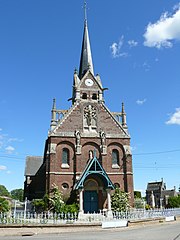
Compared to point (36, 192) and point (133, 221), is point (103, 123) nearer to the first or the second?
point (36, 192)

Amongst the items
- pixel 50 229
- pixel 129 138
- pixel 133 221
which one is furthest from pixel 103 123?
pixel 50 229

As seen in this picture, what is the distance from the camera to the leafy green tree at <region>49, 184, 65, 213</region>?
91.1 ft

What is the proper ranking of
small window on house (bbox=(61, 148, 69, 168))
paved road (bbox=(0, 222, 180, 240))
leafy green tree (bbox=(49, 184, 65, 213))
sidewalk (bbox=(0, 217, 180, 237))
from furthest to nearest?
small window on house (bbox=(61, 148, 69, 168)), leafy green tree (bbox=(49, 184, 65, 213)), sidewalk (bbox=(0, 217, 180, 237)), paved road (bbox=(0, 222, 180, 240))

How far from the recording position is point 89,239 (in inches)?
519

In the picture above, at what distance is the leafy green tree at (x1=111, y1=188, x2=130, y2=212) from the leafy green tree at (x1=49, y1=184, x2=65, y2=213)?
6.00m

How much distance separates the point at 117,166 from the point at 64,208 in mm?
9407

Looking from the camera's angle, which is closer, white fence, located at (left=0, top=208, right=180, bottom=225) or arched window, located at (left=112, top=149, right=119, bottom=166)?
white fence, located at (left=0, top=208, right=180, bottom=225)

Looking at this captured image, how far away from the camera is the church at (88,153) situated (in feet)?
100

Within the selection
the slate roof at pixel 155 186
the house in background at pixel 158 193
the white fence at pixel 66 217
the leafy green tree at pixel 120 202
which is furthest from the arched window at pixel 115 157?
the slate roof at pixel 155 186

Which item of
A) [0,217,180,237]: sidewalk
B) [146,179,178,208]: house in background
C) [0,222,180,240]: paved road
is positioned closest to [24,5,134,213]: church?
[0,217,180,237]: sidewalk

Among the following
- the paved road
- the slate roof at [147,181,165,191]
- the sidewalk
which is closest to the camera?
the paved road

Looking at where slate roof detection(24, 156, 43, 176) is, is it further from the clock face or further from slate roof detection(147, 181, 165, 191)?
slate roof detection(147, 181, 165, 191)

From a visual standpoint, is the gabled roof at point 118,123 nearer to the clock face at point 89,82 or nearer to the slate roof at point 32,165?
the clock face at point 89,82

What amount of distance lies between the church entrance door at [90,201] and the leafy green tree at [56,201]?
10.3 feet
